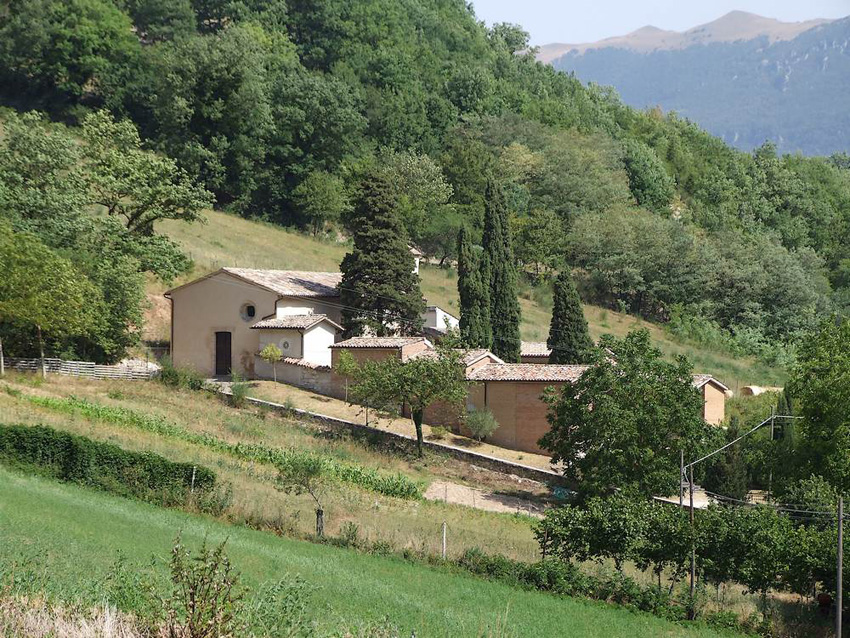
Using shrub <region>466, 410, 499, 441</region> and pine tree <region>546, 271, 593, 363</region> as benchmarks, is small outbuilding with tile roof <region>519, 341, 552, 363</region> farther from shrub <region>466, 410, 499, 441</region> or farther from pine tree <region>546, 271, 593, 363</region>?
shrub <region>466, 410, 499, 441</region>

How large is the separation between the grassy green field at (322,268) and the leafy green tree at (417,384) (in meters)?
16.6

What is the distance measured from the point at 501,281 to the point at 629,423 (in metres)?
19.1

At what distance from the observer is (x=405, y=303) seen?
→ 1905 inches

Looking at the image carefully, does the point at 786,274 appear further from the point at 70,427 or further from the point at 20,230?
the point at 70,427

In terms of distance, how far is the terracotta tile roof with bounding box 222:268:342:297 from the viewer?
48744 mm

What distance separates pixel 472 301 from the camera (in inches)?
1943

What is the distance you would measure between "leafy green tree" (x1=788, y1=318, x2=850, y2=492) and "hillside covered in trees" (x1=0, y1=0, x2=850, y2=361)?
99.3ft

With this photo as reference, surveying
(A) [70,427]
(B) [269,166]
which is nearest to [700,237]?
(B) [269,166]

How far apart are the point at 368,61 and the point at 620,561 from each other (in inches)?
3351

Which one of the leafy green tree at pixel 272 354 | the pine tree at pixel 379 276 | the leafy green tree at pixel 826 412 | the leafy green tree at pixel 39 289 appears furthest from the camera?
the pine tree at pixel 379 276

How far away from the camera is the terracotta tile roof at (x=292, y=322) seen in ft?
153

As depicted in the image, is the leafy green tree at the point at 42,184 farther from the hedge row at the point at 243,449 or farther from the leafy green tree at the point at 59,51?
the leafy green tree at the point at 59,51

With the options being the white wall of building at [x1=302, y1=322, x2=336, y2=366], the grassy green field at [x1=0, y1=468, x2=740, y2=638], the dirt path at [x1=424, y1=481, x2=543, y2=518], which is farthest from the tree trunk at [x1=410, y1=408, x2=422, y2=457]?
the grassy green field at [x1=0, y1=468, x2=740, y2=638]

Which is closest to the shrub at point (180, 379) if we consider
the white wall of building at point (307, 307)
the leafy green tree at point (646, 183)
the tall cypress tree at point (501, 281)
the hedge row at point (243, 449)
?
the white wall of building at point (307, 307)
